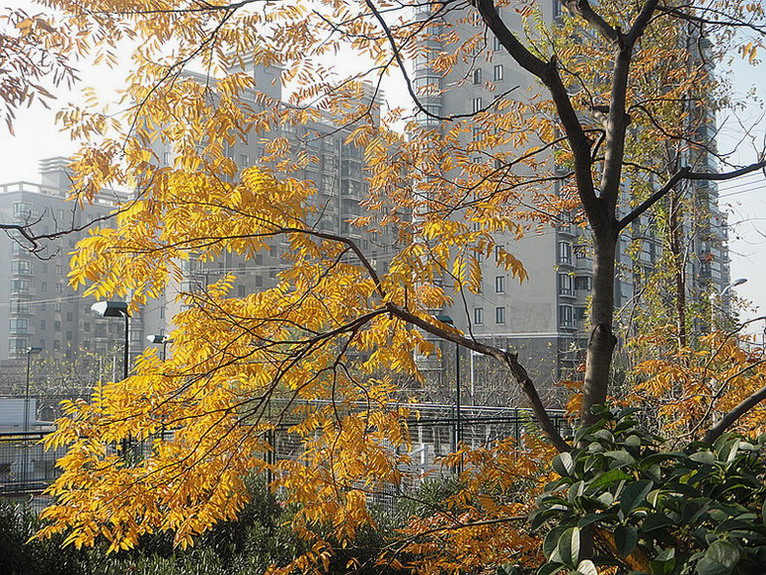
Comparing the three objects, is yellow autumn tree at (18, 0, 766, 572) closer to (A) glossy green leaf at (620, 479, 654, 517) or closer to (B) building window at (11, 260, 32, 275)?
(A) glossy green leaf at (620, 479, 654, 517)

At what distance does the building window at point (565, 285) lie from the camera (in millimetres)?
22716

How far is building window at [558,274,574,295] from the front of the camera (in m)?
22.7

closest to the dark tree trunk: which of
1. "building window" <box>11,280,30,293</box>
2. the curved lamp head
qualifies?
the curved lamp head

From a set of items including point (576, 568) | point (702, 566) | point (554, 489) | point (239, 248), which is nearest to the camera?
point (702, 566)

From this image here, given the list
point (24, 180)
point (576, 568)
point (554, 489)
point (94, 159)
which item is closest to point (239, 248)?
point (94, 159)

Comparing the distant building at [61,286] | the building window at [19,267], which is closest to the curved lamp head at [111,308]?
the distant building at [61,286]

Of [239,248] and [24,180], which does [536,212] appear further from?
[24,180]

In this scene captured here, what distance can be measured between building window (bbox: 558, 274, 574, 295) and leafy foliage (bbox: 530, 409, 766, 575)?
2150cm

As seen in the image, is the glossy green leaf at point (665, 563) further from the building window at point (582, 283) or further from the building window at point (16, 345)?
the building window at point (16, 345)

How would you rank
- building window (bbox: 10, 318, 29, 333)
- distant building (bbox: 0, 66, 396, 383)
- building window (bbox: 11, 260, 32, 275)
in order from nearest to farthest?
distant building (bbox: 0, 66, 396, 383)
building window (bbox: 10, 318, 29, 333)
building window (bbox: 11, 260, 32, 275)

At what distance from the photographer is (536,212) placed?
5.61 m

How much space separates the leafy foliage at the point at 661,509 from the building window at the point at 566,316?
69.4ft

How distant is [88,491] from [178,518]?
1.24 ft

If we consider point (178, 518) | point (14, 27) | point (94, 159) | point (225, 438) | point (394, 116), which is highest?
point (394, 116)
